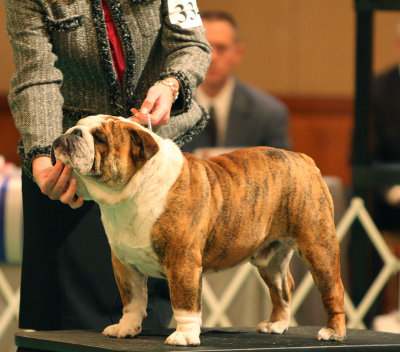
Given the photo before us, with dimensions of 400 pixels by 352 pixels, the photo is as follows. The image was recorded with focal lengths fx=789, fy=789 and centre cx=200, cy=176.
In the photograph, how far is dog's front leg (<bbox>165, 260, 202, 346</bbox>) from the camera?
164cm

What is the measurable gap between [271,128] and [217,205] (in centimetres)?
304

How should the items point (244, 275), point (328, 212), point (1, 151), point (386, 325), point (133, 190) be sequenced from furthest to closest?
point (1, 151) < point (386, 325) < point (244, 275) < point (328, 212) < point (133, 190)

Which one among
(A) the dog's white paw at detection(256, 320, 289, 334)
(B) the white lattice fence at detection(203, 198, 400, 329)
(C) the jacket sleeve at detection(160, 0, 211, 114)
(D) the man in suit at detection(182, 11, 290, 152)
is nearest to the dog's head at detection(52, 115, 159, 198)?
(C) the jacket sleeve at detection(160, 0, 211, 114)

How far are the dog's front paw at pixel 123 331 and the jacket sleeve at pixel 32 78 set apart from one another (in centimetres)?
43

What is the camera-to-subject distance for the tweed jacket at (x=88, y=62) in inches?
72.2

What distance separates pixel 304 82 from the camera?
633 cm

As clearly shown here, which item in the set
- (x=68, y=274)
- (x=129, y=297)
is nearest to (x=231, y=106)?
(x=68, y=274)

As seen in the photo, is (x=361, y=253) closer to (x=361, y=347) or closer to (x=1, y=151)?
(x=361, y=347)

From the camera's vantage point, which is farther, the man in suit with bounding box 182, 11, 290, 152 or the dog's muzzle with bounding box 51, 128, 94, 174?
the man in suit with bounding box 182, 11, 290, 152

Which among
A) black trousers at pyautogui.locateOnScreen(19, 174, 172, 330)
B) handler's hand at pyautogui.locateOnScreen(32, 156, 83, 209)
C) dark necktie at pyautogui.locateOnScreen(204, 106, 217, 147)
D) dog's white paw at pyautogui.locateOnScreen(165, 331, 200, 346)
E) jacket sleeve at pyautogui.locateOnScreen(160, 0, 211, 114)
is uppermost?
jacket sleeve at pyautogui.locateOnScreen(160, 0, 211, 114)

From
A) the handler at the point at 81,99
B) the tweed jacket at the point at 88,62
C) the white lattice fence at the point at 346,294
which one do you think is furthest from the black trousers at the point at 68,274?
the white lattice fence at the point at 346,294

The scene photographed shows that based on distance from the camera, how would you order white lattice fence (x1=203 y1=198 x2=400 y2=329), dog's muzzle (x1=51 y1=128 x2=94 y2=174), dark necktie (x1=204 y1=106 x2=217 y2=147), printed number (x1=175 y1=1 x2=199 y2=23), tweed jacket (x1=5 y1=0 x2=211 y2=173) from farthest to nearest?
dark necktie (x1=204 y1=106 x2=217 y2=147)
white lattice fence (x1=203 y1=198 x2=400 y2=329)
printed number (x1=175 y1=1 x2=199 y2=23)
tweed jacket (x1=5 y1=0 x2=211 y2=173)
dog's muzzle (x1=51 y1=128 x2=94 y2=174)

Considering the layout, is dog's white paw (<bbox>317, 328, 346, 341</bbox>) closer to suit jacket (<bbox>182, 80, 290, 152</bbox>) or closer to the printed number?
the printed number

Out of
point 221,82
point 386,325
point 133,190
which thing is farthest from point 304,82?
point 133,190
